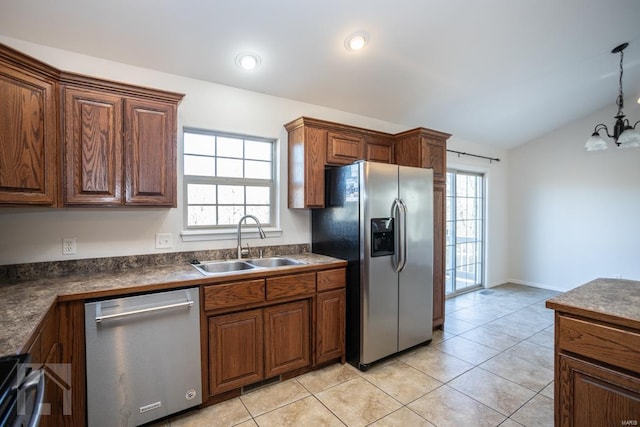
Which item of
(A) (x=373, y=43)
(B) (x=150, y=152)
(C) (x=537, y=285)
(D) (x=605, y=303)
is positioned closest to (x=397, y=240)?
(D) (x=605, y=303)

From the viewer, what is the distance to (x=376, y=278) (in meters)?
2.55

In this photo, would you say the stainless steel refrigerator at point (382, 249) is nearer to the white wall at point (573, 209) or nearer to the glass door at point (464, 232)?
the glass door at point (464, 232)

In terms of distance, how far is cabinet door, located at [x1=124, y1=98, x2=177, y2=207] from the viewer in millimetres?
2016

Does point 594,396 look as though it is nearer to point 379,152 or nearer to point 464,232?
point 379,152

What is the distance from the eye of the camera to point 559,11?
7.91ft

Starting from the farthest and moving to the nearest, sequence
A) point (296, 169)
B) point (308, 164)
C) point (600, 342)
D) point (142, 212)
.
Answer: point (296, 169), point (308, 164), point (142, 212), point (600, 342)

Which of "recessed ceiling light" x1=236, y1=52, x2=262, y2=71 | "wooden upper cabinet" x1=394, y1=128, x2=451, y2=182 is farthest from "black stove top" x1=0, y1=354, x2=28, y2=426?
"wooden upper cabinet" x1=394, y1=128, x2=451, y2=182

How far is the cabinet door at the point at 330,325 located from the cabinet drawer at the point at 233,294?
0.55 meters

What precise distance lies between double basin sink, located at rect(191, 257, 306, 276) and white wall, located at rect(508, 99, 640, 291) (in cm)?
469

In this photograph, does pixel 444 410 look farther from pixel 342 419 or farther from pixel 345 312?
pixel 345 312

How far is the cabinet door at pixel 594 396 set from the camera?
127cm

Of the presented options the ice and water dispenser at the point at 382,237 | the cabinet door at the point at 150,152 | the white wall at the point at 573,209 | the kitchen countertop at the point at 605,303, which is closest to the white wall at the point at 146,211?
the cabinet door at the point at 150,152

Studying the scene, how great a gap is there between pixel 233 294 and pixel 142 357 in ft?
2.03

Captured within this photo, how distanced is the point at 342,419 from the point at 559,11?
3470 mm
